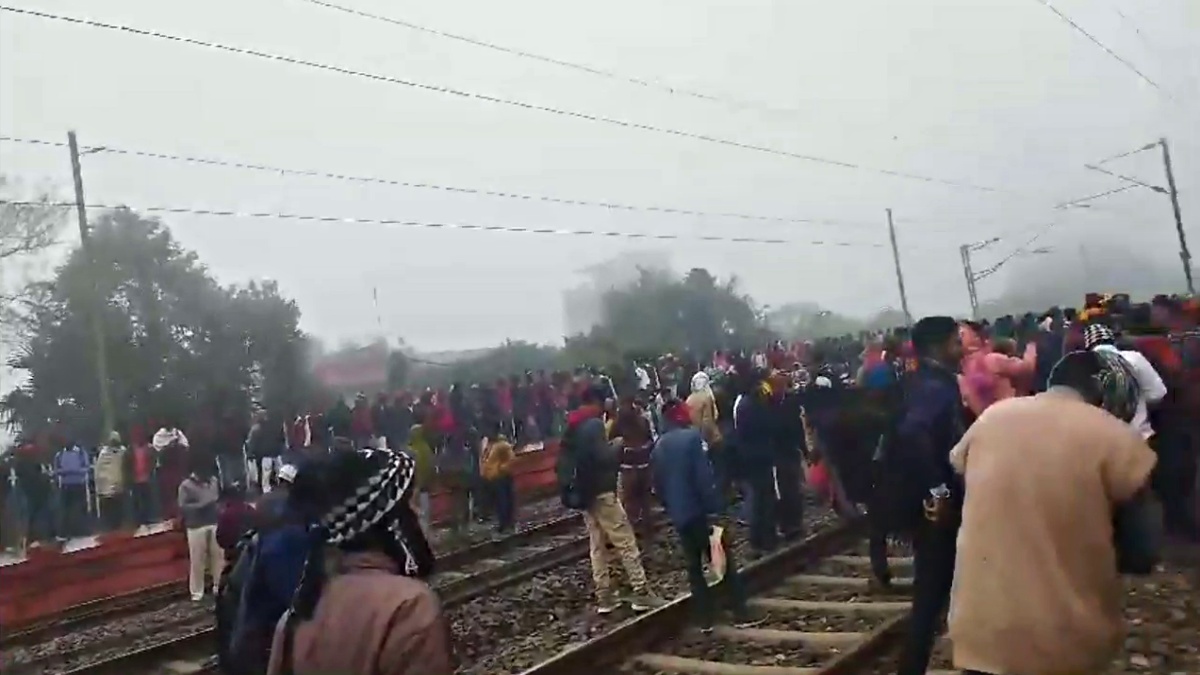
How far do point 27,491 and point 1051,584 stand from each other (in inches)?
550

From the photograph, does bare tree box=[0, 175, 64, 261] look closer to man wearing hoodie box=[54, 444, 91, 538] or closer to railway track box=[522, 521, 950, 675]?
man wearing hoodie box=[54, 444, 91, 538]

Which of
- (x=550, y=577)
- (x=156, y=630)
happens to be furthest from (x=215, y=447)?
(x=550, y=577)

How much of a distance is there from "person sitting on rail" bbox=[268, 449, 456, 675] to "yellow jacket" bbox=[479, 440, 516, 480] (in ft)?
37.0

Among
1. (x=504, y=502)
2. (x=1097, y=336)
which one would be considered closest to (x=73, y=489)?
(x=504, y=502)

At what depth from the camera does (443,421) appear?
1644 centimetres

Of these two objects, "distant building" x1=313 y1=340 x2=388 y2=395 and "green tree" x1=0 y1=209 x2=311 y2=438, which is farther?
"distant building" x1=313 y1=340 x2=388 y2=395

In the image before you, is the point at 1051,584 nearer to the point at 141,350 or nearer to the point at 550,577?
the point at 550,577

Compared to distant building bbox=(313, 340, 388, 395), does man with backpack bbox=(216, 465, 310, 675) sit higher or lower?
lower

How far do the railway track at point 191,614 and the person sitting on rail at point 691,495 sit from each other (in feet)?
10.9

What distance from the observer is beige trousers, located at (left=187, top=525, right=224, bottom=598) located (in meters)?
11.6

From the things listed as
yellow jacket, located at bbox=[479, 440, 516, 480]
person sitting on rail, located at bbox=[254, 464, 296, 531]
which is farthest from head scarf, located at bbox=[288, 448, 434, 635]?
yellow jacket, located at bbox=[479, 440, 516, 480]

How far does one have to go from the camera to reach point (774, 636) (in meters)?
7.73

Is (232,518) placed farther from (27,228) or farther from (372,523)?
(27,228)

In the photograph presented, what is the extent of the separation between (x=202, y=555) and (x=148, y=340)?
1449 centimetres
